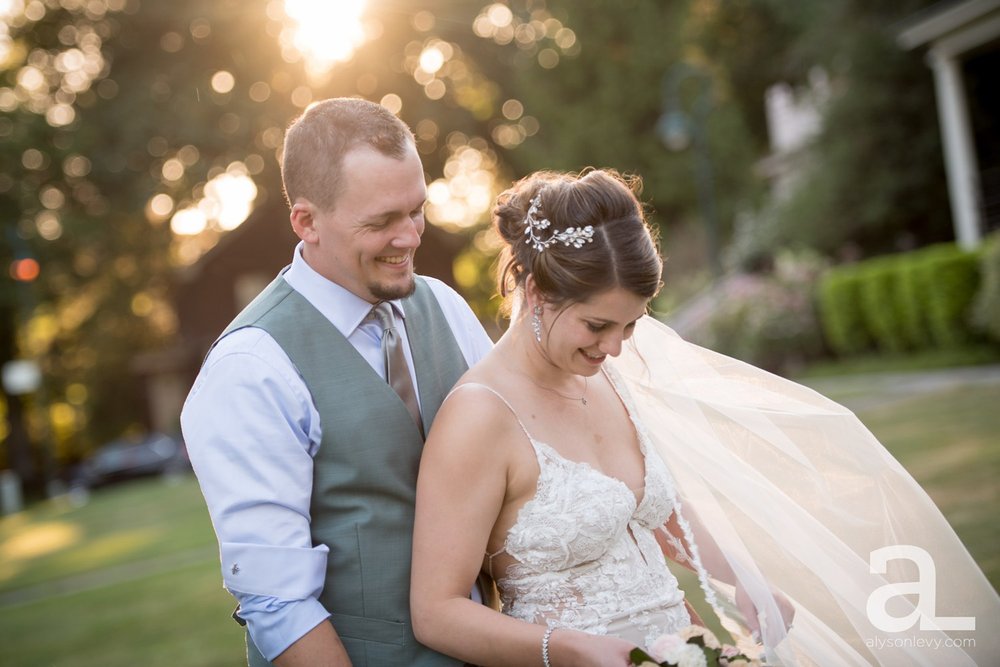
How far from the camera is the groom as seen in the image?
2.51 m

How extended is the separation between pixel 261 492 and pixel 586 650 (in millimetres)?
929

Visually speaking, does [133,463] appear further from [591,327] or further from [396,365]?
[591,327]

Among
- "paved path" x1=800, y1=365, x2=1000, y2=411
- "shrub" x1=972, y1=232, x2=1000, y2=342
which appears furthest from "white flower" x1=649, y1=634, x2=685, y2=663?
"shrub" x1=972, y1=232, x2=1000, y2=342

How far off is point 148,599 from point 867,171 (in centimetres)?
1656

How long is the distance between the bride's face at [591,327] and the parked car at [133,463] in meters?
30.6

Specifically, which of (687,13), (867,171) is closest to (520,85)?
(687,13)

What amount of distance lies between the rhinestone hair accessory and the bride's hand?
1098 mm

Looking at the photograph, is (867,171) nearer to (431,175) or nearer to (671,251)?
(671,251)

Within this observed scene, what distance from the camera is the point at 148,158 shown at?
28625mm

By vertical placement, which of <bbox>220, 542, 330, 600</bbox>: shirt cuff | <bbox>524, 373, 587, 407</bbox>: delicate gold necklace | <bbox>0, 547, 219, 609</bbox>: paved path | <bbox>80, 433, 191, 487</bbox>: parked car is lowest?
<bbox>80, 433, 191, 487</bbox>: parked car

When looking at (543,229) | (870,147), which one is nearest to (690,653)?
(543,229)

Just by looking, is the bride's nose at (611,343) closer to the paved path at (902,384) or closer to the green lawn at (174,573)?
the green lawn at (174,573)

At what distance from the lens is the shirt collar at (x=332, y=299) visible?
2799 millimetres

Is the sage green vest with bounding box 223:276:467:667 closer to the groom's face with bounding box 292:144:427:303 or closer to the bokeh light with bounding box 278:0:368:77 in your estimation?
the groom's face with bounding box 292:144:427:303
